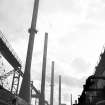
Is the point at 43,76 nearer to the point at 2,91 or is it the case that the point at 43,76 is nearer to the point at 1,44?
the point at 1,44

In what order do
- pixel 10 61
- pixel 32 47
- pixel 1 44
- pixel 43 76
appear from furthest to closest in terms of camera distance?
pixel 43 76 → pixel 32 47 → pixel 10 61 → pixel 1 44

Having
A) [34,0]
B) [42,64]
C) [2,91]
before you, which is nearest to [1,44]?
[2,91]

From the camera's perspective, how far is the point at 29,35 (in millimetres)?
32031

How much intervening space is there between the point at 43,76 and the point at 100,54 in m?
22.6

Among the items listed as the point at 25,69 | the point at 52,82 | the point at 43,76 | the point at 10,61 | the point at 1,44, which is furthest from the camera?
the point at 52,82

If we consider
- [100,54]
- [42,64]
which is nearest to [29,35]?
[42,64]

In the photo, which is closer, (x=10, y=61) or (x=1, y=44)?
(x=1, y=44)

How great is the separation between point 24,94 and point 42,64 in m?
14.3

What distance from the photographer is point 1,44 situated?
21031 mm

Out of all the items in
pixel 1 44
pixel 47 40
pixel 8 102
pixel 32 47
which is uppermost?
pixel 47 40

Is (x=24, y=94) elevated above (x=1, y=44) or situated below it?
below

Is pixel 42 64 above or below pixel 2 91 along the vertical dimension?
above

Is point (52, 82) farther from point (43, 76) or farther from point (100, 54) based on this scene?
point (100, 54)

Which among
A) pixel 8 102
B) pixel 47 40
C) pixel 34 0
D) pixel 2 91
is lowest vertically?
pixel 8 102
